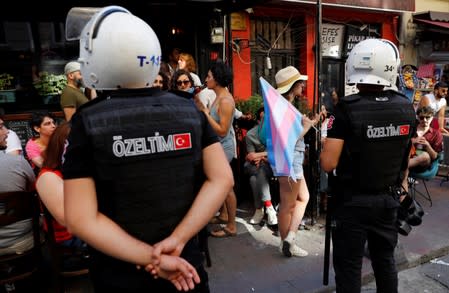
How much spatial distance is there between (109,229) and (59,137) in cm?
143

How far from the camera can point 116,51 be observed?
1337 mm

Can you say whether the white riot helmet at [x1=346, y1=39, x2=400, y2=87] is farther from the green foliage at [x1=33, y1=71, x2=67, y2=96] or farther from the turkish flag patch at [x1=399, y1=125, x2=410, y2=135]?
the green foliage at [x1=33, y1=71, x2=67, y2=96]

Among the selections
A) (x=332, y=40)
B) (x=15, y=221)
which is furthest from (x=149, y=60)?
(x=332, y=40)

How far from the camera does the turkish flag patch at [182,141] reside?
1423 millimetres

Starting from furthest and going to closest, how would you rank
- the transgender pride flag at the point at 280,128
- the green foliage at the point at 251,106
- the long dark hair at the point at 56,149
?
the green foliage at the point at 251,106
the transgender pride flag at the point at 280,128
the long dark hair at the point at 56,149

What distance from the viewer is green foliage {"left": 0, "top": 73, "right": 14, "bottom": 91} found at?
518cm

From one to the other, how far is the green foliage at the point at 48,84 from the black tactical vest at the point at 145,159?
4575 mm

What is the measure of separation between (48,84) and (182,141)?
4693mm

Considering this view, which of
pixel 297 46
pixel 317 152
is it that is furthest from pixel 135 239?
pixel 297 46

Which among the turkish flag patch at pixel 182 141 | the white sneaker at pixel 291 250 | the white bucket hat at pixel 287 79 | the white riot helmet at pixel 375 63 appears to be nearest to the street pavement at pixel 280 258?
the white sneaker at pixel 291 250

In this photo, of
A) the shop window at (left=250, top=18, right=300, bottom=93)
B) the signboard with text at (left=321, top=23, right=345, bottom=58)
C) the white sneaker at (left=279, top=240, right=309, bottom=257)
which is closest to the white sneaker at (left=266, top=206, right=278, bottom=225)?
the white sneaker at (left=279, top=240, right=309, bottom=257)

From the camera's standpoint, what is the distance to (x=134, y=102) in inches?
54.7

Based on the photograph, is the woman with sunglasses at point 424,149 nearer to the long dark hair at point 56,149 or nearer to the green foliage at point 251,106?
the green foliage at point 251,106

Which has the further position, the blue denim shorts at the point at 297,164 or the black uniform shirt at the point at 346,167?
the blue denim shorts at the point at 297,164
